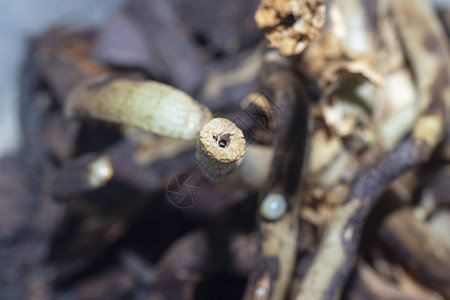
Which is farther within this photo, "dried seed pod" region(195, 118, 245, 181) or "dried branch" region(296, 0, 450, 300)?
"dried branch" region(296, 0, 450, 300)

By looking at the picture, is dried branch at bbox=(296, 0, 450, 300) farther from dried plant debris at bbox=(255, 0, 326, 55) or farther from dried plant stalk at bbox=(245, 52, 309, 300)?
dried plant debris at bbox=(255, 0, 326, 55)

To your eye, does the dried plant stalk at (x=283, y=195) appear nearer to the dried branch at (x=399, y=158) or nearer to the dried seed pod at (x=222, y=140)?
the dried branch at (x=399, y=158)

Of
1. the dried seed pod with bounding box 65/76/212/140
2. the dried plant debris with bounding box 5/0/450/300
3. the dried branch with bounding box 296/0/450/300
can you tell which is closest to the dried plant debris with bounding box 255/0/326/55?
the dried plant debris with bounding box 5/0/450/300

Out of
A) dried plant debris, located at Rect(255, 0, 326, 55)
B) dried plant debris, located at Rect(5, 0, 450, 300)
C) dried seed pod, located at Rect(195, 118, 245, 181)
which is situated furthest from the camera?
dried plant debris, located at Rect(5, 0, 450, 300)

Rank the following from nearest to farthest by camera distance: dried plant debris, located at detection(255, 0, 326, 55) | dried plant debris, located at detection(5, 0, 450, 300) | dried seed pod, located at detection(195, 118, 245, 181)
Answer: dried seed pod, located at detection(195, 118, 245, 181)
dried plant debris, located at detection(255, 0, 326, 55)
dried plant debris, located at detection(5, 0, 450, 300)

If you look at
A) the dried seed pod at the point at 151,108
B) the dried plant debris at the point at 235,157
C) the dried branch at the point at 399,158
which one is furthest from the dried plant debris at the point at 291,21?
the dried branch at the point at 399,158

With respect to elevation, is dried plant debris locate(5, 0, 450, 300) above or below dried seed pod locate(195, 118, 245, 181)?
below

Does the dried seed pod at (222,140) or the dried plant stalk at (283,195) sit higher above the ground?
the dried seed pod at (222,140)

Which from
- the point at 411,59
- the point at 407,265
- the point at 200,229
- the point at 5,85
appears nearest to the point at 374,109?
the point at 411,59

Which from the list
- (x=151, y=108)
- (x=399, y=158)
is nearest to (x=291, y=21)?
(x=151, y=108)
